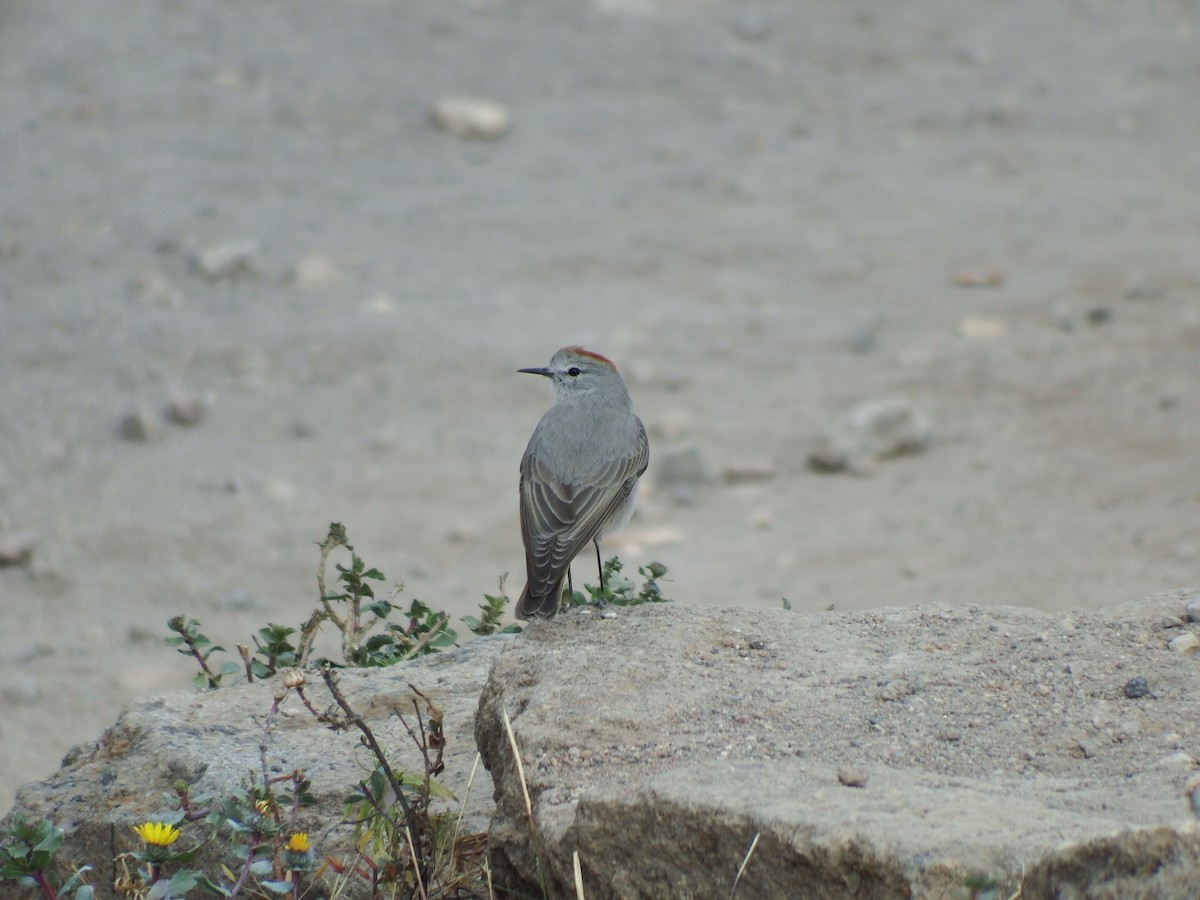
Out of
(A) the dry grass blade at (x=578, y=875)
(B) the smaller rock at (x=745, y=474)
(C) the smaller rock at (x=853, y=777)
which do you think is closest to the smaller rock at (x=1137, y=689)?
(C) the smaller rock at (x=853, y=777)

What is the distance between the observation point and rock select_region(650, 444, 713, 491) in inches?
383

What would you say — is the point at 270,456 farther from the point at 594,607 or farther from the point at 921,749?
the point at 921,749

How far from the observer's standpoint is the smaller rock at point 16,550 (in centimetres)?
852

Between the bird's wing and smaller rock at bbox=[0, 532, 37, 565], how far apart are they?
4076 mm

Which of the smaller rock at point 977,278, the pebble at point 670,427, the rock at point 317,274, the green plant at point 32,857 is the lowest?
the pebble at point 670,427

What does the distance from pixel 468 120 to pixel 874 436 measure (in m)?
5.81

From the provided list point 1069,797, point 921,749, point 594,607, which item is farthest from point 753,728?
point 594,607

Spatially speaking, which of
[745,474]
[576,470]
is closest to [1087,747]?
[576,470]

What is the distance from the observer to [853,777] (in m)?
3.34

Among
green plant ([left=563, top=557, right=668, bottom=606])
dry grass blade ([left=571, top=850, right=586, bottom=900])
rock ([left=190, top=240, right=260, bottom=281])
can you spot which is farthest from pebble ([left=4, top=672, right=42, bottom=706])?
rock ([left=190, top=240, right=260, bottom=281])

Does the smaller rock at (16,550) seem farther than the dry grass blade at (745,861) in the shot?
Yes

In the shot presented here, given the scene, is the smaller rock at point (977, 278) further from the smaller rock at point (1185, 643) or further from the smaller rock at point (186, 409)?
the smaller rock at point (1185, 643)

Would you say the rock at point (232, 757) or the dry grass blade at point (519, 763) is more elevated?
the dry grass blade at point (519, 763)

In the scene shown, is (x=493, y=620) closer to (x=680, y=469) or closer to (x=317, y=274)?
(x=680, y=469)
